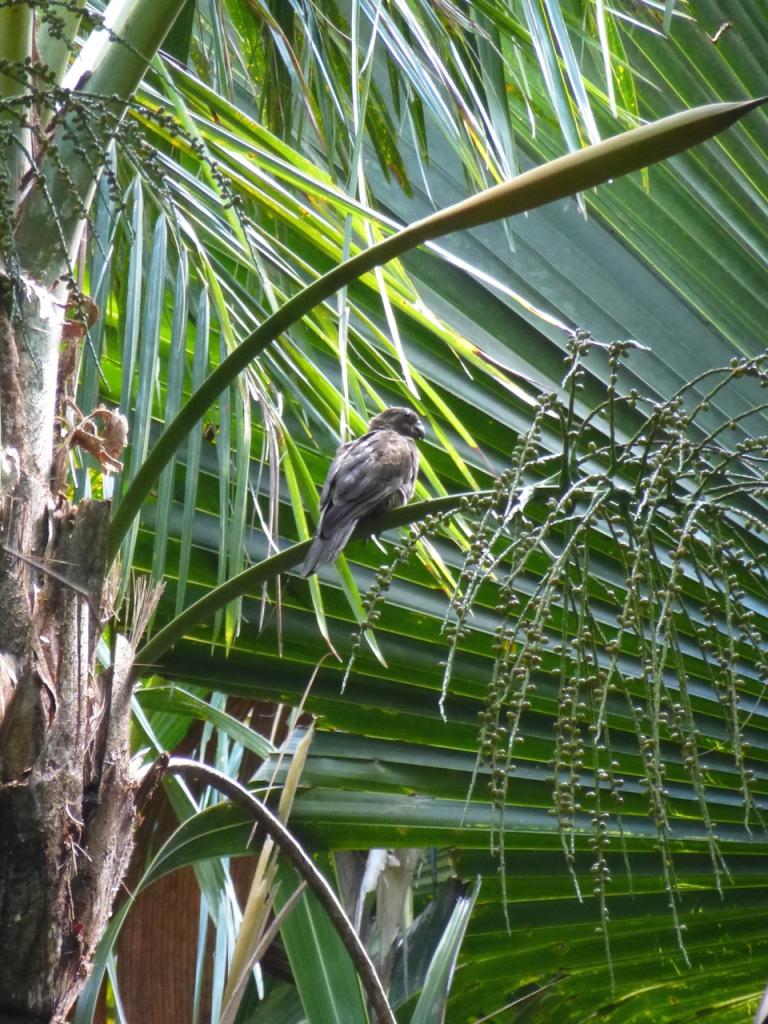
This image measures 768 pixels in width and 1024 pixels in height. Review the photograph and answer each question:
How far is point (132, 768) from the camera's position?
1.80 metres

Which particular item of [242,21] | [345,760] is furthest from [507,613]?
[242,21]

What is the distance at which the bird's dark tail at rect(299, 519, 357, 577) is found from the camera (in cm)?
235

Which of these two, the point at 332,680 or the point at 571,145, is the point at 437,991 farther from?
the point at 571,145

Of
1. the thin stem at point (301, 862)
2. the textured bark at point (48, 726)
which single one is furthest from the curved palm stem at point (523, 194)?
the thin stem at point (301, 862)

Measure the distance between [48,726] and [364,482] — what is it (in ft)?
4.69

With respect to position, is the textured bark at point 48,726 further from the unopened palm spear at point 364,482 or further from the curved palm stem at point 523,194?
the unopened palm spear at point 364,482

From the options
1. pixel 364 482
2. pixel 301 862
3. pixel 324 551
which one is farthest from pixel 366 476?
pixel 301 862

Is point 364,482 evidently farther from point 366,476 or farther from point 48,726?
point 48,726

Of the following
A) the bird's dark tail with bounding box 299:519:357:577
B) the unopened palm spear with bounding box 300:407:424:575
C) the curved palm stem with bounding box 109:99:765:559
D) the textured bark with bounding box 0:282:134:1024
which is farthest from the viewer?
the unopened palm spear with bounding box 300:407:424:575

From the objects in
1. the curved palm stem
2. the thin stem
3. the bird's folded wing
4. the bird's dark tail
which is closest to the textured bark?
the curved palm stem

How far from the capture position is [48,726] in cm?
158

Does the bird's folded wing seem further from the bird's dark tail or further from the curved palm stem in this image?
the curved palm stem

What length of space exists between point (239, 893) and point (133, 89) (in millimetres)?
4096

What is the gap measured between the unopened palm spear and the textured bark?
2.13ft
